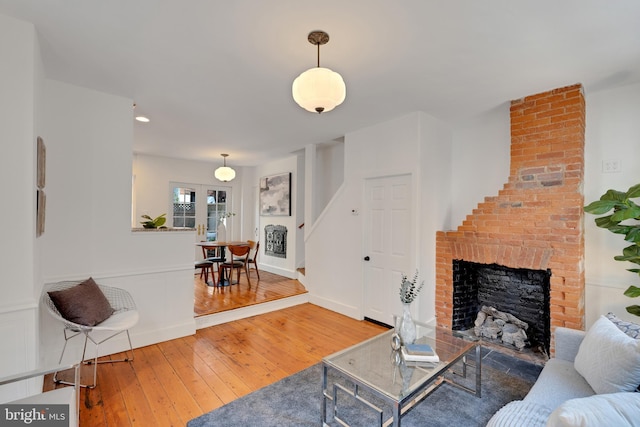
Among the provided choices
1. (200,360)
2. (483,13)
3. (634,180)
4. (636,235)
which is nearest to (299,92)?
(483,13)

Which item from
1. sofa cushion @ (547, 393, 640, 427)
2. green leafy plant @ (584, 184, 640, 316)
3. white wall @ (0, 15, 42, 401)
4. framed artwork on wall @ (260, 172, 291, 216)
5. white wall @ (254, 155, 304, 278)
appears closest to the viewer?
sofa cushion @ (547, 393, 640, 427)

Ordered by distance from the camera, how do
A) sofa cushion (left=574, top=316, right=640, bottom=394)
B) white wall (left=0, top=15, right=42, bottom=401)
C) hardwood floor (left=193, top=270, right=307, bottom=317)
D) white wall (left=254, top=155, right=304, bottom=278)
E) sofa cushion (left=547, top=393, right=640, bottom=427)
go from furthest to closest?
1. white wall (left=254, top=155, right=304, bottom=278)
2. hardwood floor (left=193, top=270, right=307, bottom=317)
3. white wall (left=0, top=15, right=42, bottom=401)
4. sofa cushion (left=574, top=316, right=640, bottom=394)
5. sofa cushion (left=547, top=393, right=640, bottom=427)

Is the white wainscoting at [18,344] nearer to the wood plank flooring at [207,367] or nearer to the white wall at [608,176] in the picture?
the wood plank flooring at [207,367]

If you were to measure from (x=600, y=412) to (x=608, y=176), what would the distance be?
270 centimetres

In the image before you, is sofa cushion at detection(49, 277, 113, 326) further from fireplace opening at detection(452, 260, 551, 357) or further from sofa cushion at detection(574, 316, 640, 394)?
fireplace opening at detection(452, 260, 551, 357)

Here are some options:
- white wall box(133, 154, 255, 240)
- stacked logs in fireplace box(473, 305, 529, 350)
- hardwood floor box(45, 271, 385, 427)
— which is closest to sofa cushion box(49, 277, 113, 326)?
hardwood floor box(45, 271, 385, 427)

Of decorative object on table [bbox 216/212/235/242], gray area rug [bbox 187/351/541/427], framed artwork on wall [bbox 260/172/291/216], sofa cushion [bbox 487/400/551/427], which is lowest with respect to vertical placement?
gray area rug [bbox 187/351/541/427]

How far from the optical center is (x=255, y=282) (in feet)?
18.1

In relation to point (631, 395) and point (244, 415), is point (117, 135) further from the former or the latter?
point (631, 395)

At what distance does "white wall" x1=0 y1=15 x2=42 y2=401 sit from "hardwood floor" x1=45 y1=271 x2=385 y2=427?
2.08ft

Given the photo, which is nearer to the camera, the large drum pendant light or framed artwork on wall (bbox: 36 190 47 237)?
the large drum pendant light

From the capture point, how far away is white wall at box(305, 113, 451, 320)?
3.51 metres

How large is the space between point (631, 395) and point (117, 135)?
→ 4151 millimetres

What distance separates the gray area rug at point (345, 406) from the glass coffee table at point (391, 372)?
76 mm
